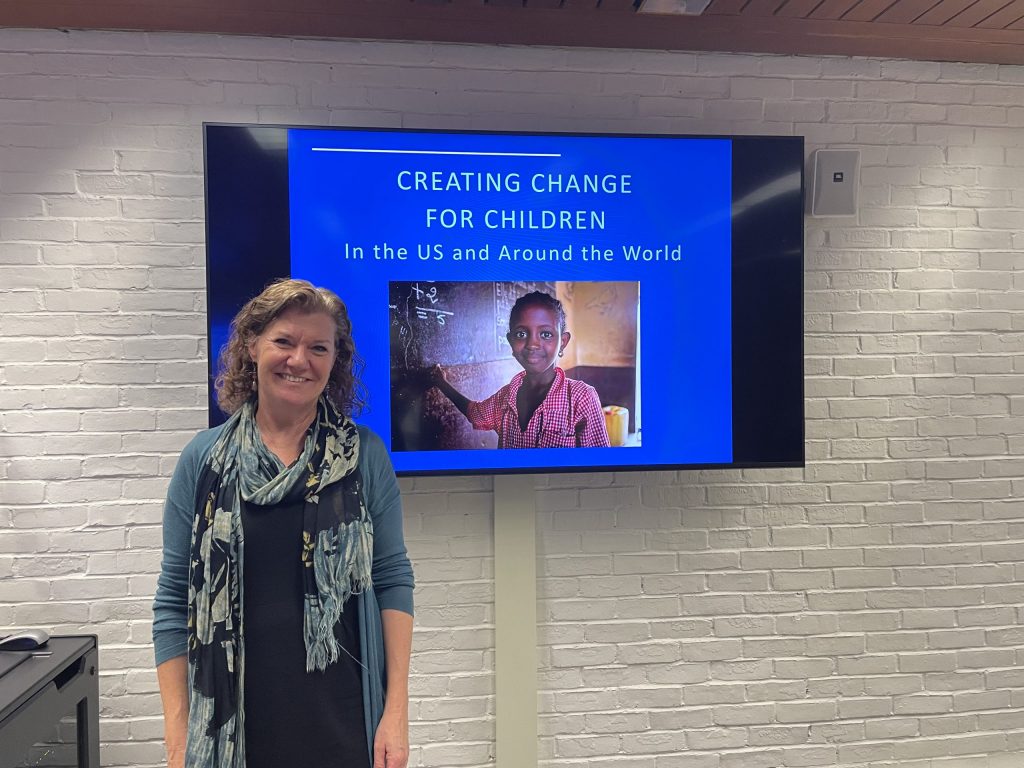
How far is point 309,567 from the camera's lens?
1338 mm

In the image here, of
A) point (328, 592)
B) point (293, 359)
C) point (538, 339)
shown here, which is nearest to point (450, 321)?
point (538, 339)

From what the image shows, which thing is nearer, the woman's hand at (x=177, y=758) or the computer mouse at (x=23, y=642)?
the woman's hand at (x=177, y=758)

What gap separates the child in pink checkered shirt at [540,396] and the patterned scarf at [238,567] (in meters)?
0.93

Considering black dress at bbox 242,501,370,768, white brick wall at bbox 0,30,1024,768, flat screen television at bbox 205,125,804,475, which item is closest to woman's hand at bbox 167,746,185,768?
black dress at bbox 242,501,370,768

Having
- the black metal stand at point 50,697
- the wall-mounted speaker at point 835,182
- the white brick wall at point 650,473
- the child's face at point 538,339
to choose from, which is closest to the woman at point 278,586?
the black metal stand at point 50,697

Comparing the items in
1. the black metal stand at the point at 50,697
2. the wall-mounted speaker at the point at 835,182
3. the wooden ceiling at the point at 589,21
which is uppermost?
the wooden ceiling at the point at 589,21

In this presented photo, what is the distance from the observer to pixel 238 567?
1.32 meters

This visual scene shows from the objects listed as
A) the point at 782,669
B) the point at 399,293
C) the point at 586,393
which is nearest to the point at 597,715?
the point at 782,669

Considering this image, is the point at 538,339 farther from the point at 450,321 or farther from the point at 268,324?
the point at 268,324

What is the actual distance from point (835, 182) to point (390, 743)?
2093mm

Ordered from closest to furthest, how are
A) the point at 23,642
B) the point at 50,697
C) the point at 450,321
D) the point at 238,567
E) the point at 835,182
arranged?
the point at 238,567 < the point at 50,697 < the point at 23,642 < the point at 450,321 < the point at 835,182

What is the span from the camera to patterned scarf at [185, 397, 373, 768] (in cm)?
132

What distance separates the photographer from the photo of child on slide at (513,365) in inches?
88.8

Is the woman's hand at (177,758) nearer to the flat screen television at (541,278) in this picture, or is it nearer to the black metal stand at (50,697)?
the black metal stand at (50,697)
